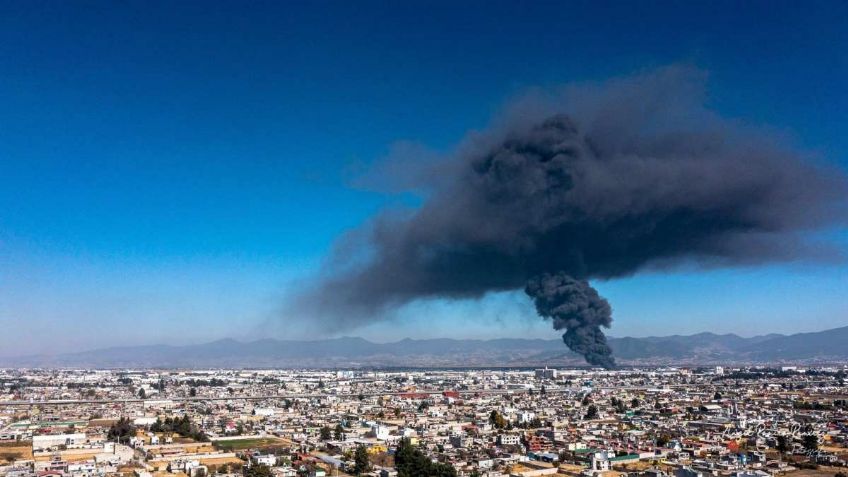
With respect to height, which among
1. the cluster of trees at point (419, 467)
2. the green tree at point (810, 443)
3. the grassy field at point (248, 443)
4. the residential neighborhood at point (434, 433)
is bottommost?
the grassy field at point (248, 443)

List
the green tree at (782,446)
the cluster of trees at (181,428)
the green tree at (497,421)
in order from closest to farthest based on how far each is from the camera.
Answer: the green tree at (782,446)
the cluster of trees at (181,428)
the green tree at (497,421)

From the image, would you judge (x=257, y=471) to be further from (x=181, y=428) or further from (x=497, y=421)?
(x=497, y=421)

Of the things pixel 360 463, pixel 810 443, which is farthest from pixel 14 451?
pixel 810 443

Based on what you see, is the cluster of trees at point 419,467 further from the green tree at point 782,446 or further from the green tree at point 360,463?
the green tree at point 782,446

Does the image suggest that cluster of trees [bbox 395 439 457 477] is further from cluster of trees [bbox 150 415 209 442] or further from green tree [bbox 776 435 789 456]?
green tree [bbox 776 435 789 456]

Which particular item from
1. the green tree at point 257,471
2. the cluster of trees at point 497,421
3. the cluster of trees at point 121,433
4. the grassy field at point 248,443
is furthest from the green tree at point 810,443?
the cluster of trees at point 121,433

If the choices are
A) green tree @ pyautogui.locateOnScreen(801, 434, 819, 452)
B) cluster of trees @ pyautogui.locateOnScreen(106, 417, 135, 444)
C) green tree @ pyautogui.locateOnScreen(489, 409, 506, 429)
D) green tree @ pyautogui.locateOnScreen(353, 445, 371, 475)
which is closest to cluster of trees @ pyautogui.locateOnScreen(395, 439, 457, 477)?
green tree @ pyautogui.locateOnScreen(353, 445, 371, 475)
